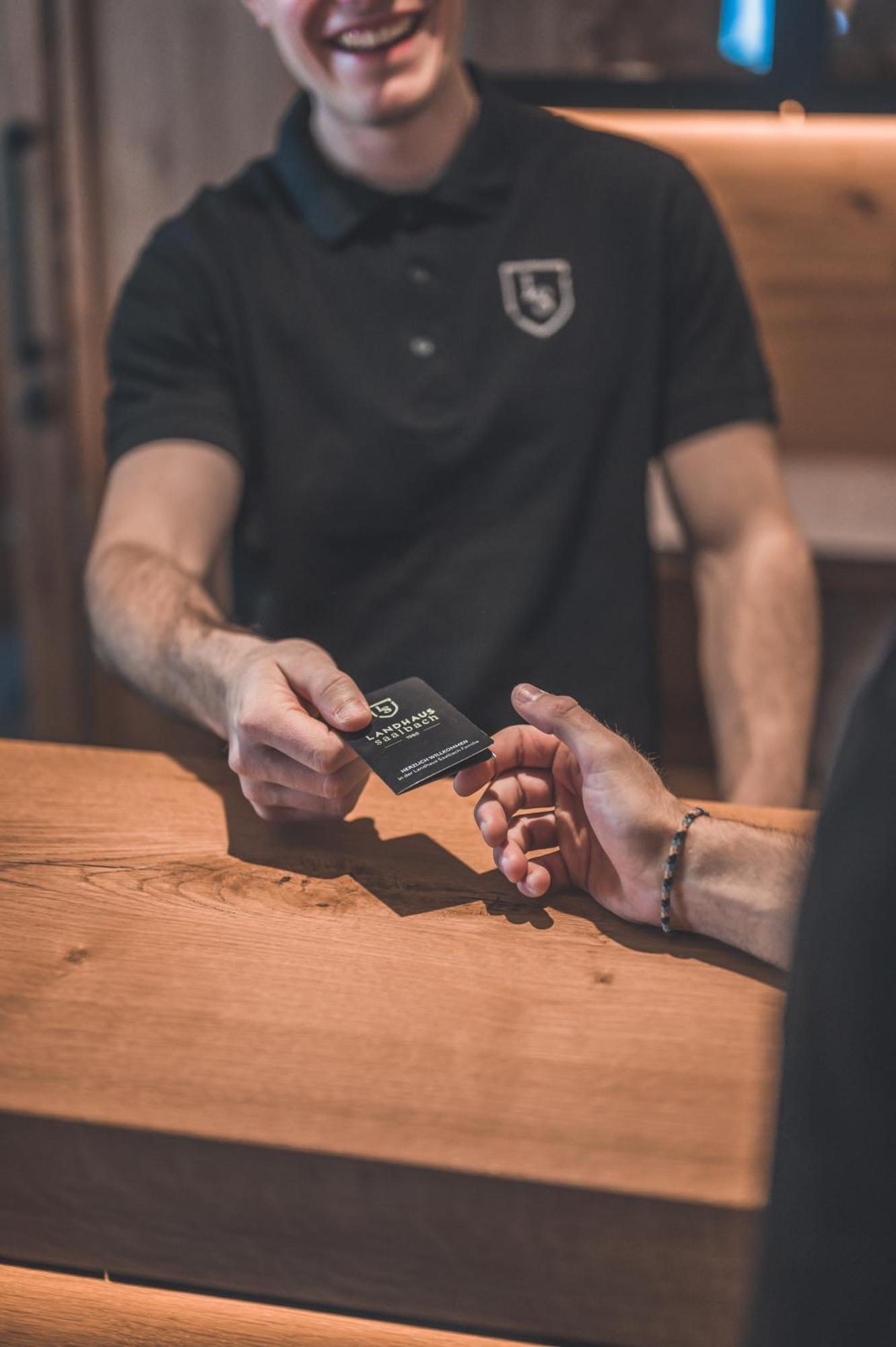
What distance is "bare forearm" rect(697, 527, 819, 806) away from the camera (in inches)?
47.8

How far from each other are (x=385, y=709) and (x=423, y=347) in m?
0.58

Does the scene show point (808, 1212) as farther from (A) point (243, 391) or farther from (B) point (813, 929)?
(A) point (243, 391)

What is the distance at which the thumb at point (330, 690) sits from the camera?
2.36 feet

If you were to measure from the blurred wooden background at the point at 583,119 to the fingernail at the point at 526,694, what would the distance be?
1106 mm

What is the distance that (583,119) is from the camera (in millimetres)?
1945

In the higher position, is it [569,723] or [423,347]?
[423,347]

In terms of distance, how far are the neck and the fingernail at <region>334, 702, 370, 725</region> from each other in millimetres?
708

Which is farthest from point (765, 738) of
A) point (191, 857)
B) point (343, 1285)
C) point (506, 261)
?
point (343, 1285)

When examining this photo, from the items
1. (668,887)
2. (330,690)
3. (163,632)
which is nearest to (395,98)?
(163,632)

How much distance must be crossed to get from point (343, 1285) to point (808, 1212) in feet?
0.87

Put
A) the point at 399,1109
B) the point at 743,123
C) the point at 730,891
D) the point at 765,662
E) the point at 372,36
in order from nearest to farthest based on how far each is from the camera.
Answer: the point at 399,1109
the point at 730,891
the point at 372,36
the point at 765,662
the point at 743,123

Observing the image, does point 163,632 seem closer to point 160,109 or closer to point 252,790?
point 252,790

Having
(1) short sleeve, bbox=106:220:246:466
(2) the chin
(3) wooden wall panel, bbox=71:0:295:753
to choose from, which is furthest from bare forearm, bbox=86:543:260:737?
(3) wooden wall panel, bbox=71:0:295:753

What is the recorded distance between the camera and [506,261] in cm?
123
